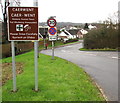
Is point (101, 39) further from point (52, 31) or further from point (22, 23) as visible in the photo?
point (22, 23)

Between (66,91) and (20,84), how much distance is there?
63.9 inches

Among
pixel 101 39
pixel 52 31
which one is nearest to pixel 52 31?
pixel 52 31

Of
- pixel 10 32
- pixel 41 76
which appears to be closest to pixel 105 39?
pixel 41 76

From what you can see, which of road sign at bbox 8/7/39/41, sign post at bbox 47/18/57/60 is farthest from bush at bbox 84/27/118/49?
road sign at bbox 8/7/39/41

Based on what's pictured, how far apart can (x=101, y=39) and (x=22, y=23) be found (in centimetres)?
2557

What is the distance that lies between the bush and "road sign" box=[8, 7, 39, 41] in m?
23.3

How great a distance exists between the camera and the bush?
2761 centimetres

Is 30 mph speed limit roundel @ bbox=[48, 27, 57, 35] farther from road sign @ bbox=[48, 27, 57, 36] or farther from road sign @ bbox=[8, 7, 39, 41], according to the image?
road sign @ bbox=[8, 7, 39, 41]

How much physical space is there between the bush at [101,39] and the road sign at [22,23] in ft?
76.5

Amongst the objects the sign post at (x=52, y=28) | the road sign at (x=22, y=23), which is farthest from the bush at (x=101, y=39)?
the road sign at (x=22, y=23)

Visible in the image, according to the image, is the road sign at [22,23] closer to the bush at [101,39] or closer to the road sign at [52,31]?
the road sign at [52,31]

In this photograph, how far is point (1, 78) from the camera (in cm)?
693

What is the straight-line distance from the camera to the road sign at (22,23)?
5.26 metres

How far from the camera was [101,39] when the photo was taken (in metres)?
29.6
